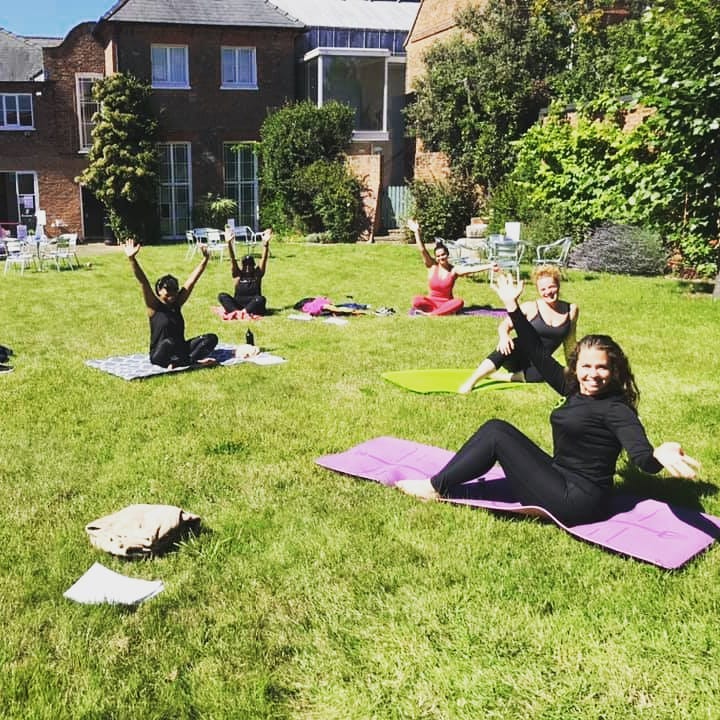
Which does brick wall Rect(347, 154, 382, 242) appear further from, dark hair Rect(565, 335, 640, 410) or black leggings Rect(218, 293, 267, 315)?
dark hair Rect(565, 335, 640, 410)

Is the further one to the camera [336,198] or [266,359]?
[336,198]

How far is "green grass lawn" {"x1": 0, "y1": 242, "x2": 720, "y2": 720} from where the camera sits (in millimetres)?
3188

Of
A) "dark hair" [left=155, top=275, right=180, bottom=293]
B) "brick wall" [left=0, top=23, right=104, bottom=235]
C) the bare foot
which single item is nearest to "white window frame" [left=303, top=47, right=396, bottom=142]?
"brick wall" [left=0, top=23, right=104, bottom=235]

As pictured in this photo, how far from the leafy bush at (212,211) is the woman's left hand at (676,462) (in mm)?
24477

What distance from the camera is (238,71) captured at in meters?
27.5

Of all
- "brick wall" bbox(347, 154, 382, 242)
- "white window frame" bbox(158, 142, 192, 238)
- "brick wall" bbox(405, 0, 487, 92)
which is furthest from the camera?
"white window frame" bbox(158, 142, 192, 238)

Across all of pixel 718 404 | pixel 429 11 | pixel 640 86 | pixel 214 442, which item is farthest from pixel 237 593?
pixel 429 11

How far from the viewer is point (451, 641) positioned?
139 inches

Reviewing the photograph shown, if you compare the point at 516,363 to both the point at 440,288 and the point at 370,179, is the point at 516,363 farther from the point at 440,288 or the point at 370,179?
the point at 370,179

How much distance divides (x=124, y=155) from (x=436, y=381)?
65.5 ft

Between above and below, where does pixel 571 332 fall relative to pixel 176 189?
below

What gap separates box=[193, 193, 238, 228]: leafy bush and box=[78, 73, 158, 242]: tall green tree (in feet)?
5.63

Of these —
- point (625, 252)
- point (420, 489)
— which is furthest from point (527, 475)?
point (625, 252)

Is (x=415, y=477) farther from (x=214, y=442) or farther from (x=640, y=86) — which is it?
(x=640, y=86)
